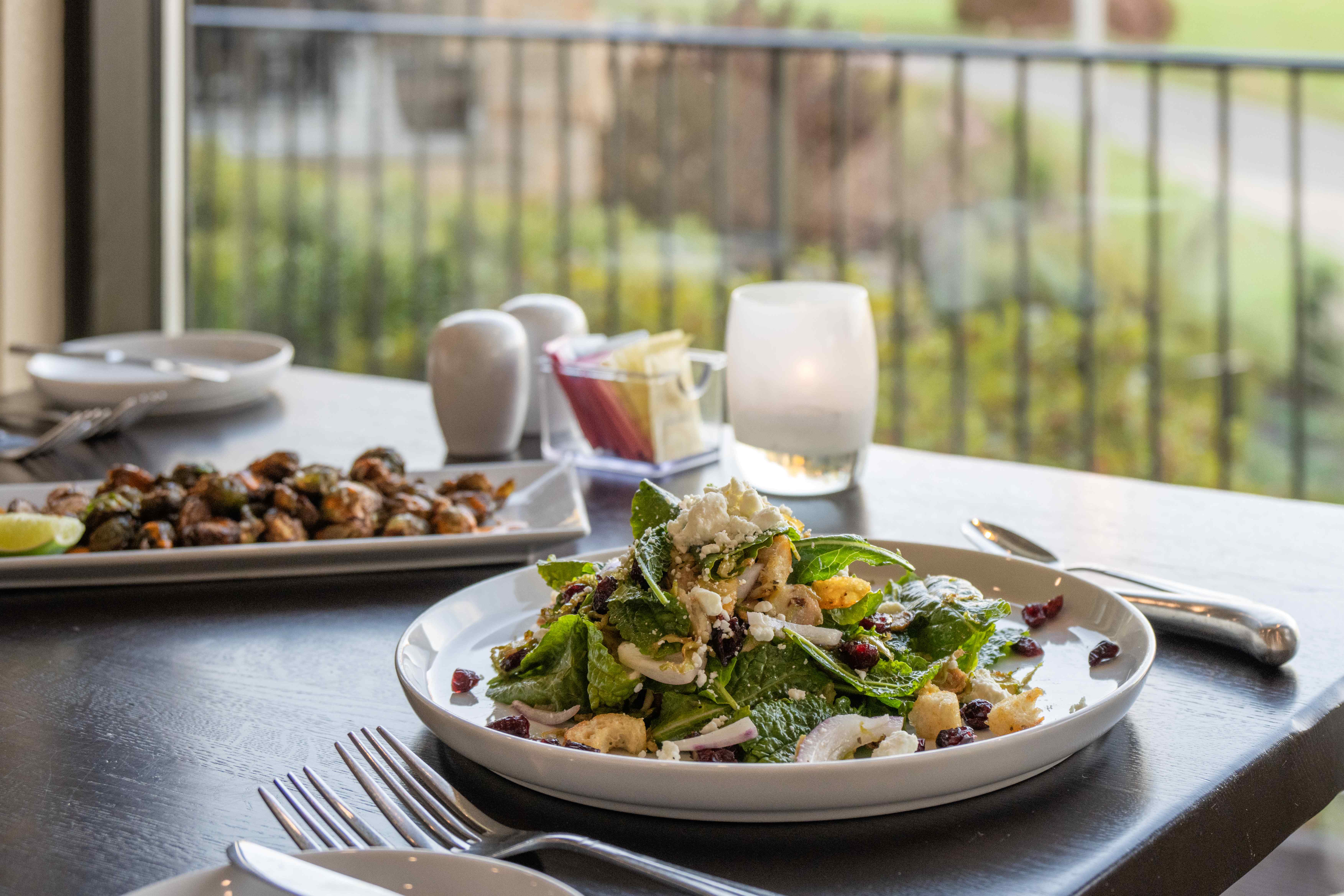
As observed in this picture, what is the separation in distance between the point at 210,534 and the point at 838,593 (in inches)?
24.6

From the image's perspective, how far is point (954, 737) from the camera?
718mm

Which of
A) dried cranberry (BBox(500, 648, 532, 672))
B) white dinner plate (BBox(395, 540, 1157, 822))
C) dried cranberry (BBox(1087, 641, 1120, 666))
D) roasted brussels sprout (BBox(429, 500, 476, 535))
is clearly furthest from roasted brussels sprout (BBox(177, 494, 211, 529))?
dried cranberry (BBox(1087, 641, 1120, 666))

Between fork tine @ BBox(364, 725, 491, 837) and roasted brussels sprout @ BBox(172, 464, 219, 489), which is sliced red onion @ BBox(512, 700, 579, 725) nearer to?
fork tine @ BBox(364, 725, 491, 837)

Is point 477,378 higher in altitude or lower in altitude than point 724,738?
higher

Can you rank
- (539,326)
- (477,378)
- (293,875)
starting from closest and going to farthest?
(293,875)
(477,378)
(539,326)

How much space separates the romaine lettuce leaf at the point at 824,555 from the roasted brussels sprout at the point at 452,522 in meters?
0.46

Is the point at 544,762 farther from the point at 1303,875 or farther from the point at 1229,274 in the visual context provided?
the point at 1229,274

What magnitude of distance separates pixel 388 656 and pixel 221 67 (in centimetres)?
391

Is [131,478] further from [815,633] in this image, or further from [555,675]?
[815,633]

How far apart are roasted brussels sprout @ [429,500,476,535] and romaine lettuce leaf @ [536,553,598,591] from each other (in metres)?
0.29

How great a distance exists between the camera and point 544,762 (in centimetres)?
69

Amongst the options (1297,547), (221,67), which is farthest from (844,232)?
(1297,547)

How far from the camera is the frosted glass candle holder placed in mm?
1388

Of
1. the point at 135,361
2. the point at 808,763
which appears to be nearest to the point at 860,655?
the point at 808,763
